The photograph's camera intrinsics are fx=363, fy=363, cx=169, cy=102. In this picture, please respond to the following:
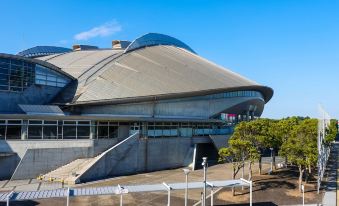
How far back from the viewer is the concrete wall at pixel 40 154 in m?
40.2

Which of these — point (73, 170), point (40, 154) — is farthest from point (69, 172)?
point (40, 154)

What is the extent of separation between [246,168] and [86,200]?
27.4 meters

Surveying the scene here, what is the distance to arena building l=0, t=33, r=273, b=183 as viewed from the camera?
41688mm

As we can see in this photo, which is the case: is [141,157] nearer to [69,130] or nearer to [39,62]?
[69,130]

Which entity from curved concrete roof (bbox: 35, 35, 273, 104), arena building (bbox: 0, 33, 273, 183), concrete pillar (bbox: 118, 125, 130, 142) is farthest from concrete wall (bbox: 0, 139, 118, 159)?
curved concrete roof (bbox: 35, 35, 273, 104)

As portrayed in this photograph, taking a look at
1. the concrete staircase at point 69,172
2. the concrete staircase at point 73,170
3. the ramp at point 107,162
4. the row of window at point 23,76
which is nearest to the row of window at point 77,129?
the ramp at point 107,162

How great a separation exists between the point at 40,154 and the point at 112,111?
14648 mm

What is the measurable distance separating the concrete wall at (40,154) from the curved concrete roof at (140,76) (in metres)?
9.36

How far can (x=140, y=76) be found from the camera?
192 ft

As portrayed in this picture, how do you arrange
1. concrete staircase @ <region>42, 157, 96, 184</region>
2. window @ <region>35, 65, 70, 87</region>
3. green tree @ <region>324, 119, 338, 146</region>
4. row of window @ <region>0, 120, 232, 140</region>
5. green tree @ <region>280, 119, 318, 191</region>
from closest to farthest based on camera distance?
green tree @ <region>280, 119, 318, 191</region> < concrete staircase @ <region>42, 157, 96, 184</region> < row of window @ <region>0, 120, 232, 140</region> < window @ <region>35, 65, 70, 87</region> < green tree @ <region>324, 119, 338, 146</region>

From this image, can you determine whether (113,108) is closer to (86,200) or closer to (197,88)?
(197,88)

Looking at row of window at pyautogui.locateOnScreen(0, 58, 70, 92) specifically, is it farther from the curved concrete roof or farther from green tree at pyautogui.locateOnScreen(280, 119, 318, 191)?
green tree at pyautogui.locateOnScreen(280, 119, 318, 191)

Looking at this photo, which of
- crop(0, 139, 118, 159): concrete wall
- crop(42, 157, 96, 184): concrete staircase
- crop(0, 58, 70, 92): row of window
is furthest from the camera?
crop(0, 58, 70, 92): row of window

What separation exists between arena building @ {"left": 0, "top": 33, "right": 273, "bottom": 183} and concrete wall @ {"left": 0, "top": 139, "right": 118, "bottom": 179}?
107 millimetres
